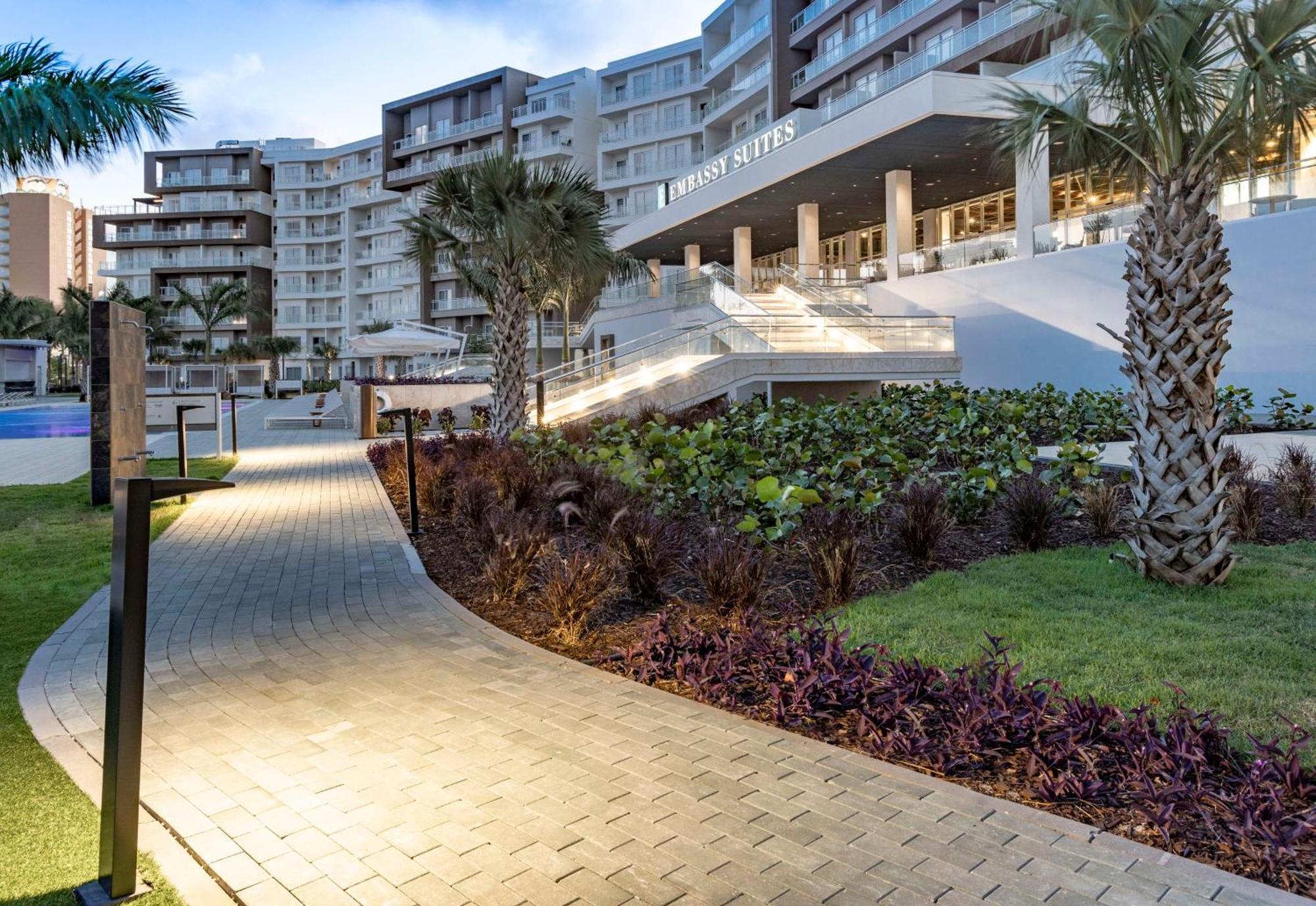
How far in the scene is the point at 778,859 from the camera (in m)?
3.05

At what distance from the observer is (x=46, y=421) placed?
32.1 metres

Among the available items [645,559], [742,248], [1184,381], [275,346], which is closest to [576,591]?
[645,559]

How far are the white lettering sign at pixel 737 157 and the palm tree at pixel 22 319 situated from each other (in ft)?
192

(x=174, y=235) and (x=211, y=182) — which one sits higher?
(x=211, y=182)

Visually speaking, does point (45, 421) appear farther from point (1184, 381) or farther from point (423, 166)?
point (423, 166)

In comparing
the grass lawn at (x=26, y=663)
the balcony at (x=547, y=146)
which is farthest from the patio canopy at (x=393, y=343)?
the balcony at (x=547, y=146)

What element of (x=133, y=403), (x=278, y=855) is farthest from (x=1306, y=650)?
(x=133, y=403)

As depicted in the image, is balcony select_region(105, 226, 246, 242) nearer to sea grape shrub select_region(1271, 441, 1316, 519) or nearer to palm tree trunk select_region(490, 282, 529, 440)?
palm tree trunk select_region(490, 282, 529, 440)

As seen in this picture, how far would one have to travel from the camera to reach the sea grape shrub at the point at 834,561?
256 inches

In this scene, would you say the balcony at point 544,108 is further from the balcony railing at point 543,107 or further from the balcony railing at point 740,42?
the balcony railing at point 740,42

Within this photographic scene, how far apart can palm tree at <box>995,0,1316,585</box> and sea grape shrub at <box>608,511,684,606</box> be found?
3544 millimetres

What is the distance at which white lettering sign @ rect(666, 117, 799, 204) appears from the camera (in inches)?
1345

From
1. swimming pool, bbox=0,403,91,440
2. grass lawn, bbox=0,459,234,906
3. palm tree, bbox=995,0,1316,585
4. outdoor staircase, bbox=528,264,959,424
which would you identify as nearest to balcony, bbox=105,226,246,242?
swimming pool, bbox=0,403,91,440

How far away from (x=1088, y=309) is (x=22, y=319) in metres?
80.0
